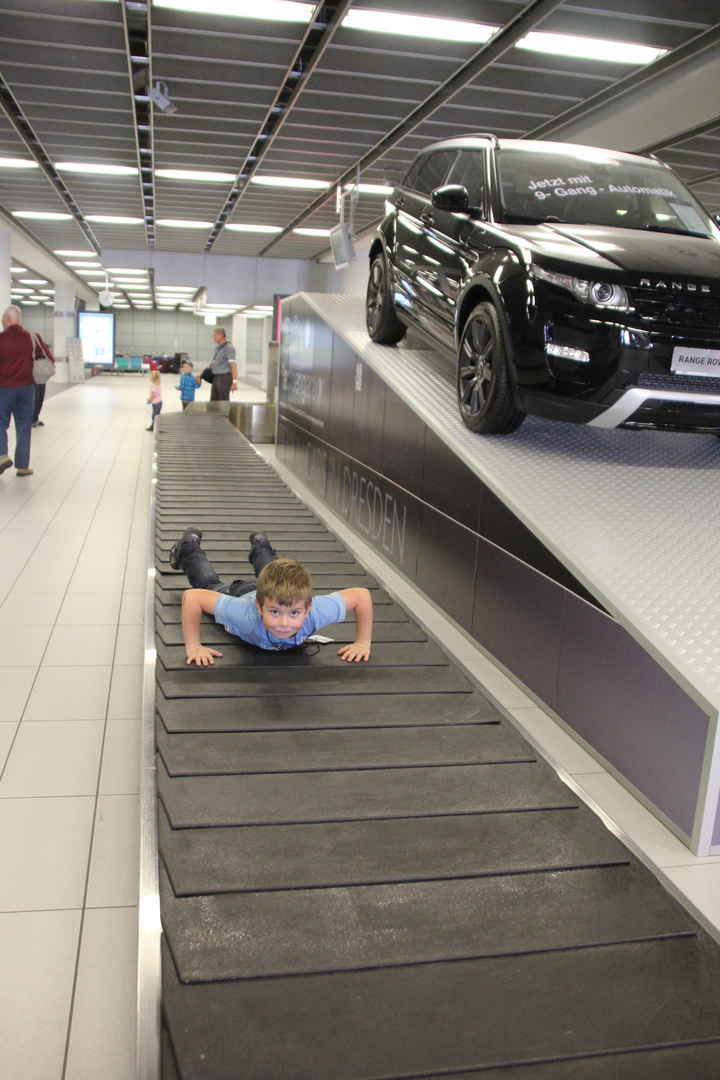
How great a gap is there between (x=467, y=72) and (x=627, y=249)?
4.14 metres

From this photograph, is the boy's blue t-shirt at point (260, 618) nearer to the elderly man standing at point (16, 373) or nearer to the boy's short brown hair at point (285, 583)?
the boy's short brown hair at point (285, 583)

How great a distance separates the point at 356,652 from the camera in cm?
384

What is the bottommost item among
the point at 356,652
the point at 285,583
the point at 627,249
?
the point at 356,652

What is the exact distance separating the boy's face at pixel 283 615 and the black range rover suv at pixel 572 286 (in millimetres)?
2094

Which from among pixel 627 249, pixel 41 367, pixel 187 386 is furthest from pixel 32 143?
pixel 627 249

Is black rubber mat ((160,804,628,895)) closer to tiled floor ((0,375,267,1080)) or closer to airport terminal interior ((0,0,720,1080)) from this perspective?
airport terminal interior ((0,0,720,1080))

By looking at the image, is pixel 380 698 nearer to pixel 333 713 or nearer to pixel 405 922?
pixel 333 713

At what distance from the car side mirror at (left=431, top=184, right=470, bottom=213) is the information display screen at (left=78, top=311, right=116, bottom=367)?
34.7 meters

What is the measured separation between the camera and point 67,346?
31156 millimetres

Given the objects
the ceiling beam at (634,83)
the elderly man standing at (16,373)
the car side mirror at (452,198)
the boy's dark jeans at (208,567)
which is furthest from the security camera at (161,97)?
the boy's dark jeans at (208,567)

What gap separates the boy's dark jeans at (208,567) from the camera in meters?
4.31

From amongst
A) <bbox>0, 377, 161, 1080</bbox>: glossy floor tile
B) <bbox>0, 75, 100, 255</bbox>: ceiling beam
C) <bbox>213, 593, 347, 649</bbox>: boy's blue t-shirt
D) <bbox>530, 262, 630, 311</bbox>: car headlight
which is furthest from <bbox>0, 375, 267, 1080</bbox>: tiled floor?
<bbox>0, 75, 100, 255</bbox>: ceiling beam

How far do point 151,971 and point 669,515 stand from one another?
10.8 ft

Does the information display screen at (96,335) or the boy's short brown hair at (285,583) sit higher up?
the information display screen at (96,335)
